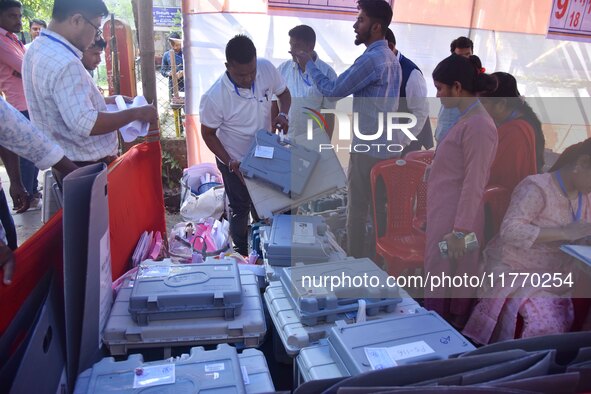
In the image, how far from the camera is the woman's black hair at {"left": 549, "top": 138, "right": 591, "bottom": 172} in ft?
6.78

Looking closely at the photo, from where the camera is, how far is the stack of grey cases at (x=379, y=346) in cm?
132

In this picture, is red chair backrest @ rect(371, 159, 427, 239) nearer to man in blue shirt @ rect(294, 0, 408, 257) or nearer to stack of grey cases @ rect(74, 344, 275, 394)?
man in blue shirt @ rect(294, 0, 408, 257)

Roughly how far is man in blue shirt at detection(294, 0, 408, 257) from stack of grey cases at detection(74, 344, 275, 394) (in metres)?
2.12

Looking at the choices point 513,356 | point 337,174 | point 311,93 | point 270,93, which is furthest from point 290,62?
point 513,356

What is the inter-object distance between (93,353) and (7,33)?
3.79m

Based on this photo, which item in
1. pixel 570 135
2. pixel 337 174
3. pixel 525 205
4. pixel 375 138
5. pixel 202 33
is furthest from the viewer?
pixel 570 135

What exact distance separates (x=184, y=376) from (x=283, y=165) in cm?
153

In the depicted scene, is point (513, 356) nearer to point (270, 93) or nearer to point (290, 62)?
point (270, 93)

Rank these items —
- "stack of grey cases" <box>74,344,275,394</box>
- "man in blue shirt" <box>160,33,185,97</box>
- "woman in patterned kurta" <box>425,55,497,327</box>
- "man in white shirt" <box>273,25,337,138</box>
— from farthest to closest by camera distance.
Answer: "man in blue shirt" <box>160,33,185,97</box> → "man in white shirt" <box>273,25,337,138</box> → "woman in patterned kurta" <box>425,55,497,327</box> → "stack of grey cases" <box>74,344,275,394</box>

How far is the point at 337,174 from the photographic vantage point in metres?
2.64

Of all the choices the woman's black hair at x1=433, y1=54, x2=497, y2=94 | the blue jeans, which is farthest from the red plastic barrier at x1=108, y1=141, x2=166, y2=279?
the blue jeans

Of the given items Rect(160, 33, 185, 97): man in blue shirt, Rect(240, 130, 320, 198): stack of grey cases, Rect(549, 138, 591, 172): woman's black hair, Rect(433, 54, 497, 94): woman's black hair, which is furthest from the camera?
Rect(160, 33, 185, 97): man in blue shirt

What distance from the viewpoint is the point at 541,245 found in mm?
2193

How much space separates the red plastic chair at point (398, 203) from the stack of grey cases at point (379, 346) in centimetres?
144
